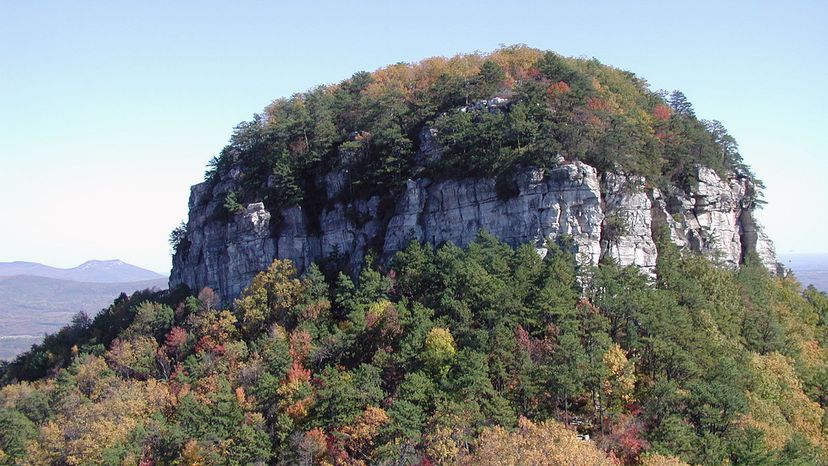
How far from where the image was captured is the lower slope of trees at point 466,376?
129 feet

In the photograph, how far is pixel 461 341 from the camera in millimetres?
46906

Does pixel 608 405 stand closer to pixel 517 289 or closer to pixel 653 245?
pixel 517 289

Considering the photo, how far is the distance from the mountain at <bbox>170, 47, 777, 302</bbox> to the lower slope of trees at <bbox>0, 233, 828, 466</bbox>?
11.7 feet

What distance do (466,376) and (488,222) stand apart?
63.3ft

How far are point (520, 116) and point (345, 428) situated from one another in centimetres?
2875

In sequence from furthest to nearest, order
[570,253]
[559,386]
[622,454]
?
[570,253] < [559,386] < [622,454]

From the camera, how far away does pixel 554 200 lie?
54844 mm

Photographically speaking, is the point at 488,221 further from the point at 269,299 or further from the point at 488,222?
the point at 269,299

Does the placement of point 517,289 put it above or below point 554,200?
below

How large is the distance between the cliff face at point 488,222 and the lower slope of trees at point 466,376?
2.68 meters

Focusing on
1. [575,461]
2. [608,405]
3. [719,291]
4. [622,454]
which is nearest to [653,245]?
[719,291]

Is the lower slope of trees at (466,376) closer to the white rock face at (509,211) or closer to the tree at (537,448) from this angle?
the tree at (537,448)

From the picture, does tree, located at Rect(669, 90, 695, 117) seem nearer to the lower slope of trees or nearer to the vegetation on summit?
the vegetation on summit

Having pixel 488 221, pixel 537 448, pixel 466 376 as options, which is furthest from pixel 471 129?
pixel 537 448
